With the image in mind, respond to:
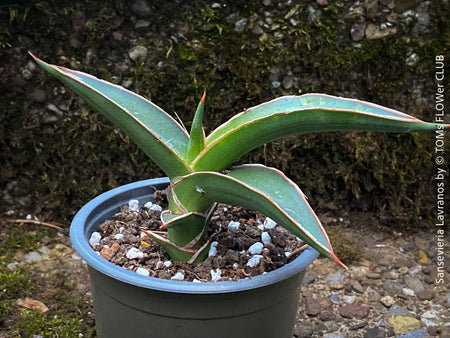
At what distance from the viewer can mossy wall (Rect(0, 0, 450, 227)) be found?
1.94m

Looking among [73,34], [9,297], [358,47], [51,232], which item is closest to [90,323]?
[9,297]

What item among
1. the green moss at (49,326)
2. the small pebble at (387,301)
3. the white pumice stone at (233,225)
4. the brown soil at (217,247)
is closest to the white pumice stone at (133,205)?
the brown soil at (217,247)

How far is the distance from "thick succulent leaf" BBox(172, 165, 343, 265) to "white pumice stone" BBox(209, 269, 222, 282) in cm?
14

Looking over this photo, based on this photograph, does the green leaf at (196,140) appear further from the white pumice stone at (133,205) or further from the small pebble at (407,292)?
the small pebble at (407,292)

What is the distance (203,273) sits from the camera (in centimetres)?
113

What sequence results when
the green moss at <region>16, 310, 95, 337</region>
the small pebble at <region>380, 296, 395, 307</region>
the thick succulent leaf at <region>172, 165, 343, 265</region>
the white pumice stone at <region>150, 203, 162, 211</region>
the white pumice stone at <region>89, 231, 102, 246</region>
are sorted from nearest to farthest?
the thick succulent leaf at <region>172, 165, 343, 265</region>
the white pumice stone at <region>89, 231, 102, 246</region>
the white pumice stone at <region>150, 203, 162, 211</region>
the green moss at <region>16, 310, 95, 337</region>
the small pebble at <region>380, 296, 395, 307</region>

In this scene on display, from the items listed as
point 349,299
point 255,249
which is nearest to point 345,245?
point 349,299

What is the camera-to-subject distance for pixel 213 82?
1993mm

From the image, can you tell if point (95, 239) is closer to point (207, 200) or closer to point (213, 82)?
point (207, 200)

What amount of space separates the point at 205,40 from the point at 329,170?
0.71 meters

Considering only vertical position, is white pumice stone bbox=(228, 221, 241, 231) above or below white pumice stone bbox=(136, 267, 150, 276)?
above

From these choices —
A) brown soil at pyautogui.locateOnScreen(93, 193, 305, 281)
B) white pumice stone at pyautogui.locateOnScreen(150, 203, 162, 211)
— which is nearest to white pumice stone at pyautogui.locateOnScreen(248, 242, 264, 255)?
brown soil at pyautogui.locateOnScreen(93, 193, 305, 281)

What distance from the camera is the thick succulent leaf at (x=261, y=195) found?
0.89 meters

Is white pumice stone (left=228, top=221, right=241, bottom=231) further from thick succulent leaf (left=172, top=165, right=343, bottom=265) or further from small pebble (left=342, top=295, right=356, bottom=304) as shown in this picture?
small pebble (left=342, top=295, right=356, bottom=304)
